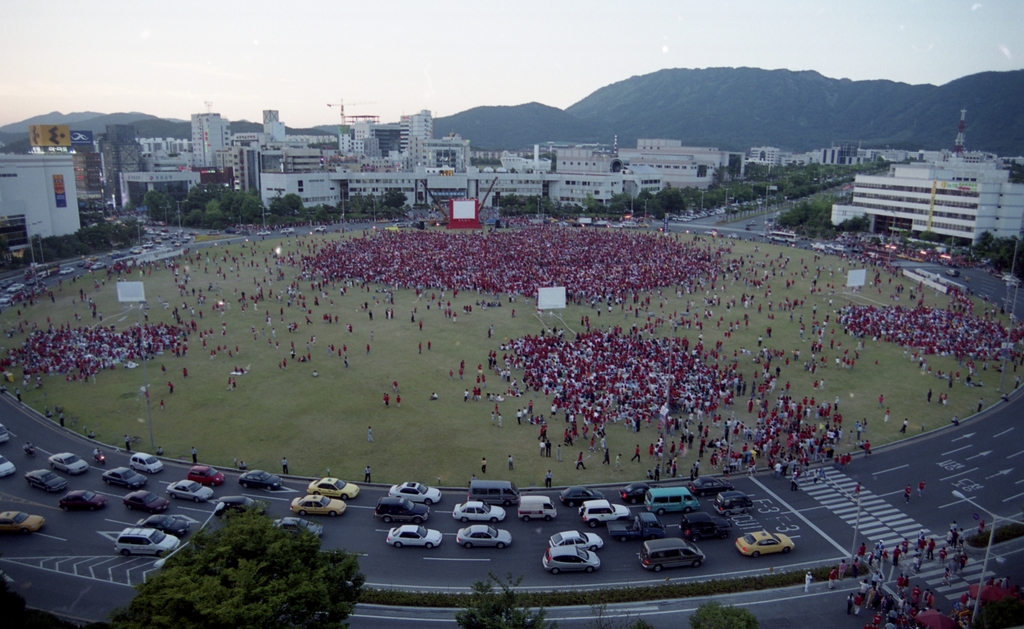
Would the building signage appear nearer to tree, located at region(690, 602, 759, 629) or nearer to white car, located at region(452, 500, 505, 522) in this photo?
white car, located at region(452, 500, 505, 522)

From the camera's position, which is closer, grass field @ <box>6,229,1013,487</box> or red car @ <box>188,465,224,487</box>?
red car @ <box>188,465,224,487</box>

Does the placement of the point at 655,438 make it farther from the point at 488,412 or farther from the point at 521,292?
the point at 521,292

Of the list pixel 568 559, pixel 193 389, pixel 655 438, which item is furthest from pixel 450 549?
pixel 193 389

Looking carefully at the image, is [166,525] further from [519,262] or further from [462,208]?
[462,208]

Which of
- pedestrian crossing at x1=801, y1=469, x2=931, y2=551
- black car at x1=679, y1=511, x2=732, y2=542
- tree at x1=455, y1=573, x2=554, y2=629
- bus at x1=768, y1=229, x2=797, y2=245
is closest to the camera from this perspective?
tree at x1=455, y1=573, x2=554, y2=629

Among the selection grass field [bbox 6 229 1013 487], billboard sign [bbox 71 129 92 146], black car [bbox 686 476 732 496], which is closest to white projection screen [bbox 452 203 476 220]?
grass field [bbox 6 229 1013 487]

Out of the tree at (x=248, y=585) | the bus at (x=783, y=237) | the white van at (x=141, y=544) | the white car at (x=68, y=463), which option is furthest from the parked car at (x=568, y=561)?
the bus at (x=783, y=237)

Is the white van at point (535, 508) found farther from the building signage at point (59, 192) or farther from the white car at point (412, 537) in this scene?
the building signage at point (59, 192)

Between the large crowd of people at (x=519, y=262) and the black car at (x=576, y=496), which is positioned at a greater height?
the large crowd of people at (x=519, y=262)
